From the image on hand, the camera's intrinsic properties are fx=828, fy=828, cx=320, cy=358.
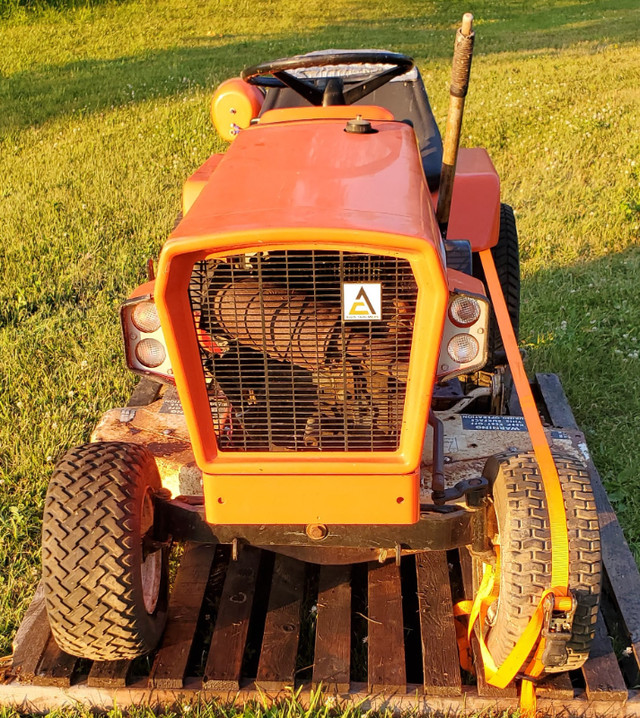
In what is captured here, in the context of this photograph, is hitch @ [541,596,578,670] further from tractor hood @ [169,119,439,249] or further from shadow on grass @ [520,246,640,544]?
shadow on grass @ [520,246,640,544]

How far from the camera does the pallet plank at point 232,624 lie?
2.35 m

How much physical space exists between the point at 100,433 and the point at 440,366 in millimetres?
1334

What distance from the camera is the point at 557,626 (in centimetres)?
201

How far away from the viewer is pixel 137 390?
372 centimetres

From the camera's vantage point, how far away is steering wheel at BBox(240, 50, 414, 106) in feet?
8.86

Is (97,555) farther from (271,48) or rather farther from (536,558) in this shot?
(271,48)

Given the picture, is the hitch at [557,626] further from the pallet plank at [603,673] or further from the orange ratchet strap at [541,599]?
the pallet plank at [603,673]

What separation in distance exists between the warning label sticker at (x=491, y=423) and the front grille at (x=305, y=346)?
0.89 metres

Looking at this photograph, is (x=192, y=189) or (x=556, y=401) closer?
(x=192, y=189)

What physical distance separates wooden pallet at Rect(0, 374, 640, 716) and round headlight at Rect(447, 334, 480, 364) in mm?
828

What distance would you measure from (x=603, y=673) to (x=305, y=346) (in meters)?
1.26

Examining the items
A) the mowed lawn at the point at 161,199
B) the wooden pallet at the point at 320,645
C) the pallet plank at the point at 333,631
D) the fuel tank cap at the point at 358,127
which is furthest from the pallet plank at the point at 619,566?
the fuel tank cap at the point at 358,127

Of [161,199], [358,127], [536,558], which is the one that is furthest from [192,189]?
[161,199]

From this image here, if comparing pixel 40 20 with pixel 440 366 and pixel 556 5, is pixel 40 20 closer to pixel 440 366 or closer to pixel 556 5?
pixel 556 5
